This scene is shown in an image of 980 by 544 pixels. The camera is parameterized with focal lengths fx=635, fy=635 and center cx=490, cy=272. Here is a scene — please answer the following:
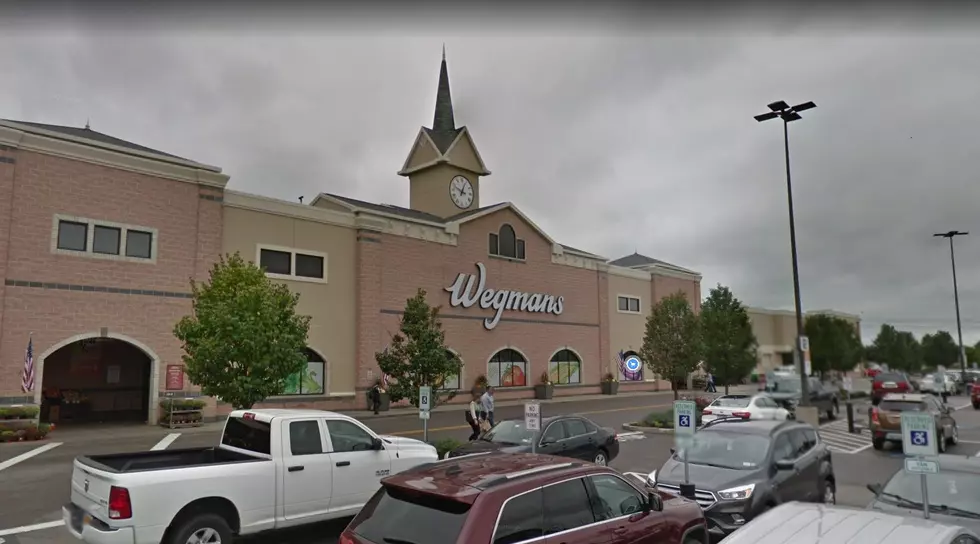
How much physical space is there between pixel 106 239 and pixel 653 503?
23.0 m

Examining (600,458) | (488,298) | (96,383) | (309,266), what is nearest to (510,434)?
(600,458)

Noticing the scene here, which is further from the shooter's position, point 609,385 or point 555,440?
point 609,385

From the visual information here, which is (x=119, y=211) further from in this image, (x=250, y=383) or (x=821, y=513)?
(x=821, y=513)

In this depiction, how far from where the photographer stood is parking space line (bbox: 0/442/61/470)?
15.1 m

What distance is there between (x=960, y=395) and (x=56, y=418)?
6080cm

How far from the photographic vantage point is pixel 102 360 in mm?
26812

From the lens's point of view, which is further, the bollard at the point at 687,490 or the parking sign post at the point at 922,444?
the bollard at the point at 687,490

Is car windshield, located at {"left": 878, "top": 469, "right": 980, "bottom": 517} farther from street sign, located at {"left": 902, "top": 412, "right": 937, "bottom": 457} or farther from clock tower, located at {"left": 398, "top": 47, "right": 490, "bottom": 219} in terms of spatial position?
clock tower, located at {"left": 398, "top": 47, "right": 490, "bottom": 219}

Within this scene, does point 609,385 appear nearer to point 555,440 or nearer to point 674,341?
point 674,341

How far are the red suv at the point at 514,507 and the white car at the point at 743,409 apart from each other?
49.3ft

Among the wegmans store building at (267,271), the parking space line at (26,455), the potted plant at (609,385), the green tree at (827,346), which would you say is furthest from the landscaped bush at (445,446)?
the green tree at (827,346)

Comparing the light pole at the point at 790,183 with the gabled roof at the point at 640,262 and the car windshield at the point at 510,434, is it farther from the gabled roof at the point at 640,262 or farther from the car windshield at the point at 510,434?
the gabled roof at the point at 640,262

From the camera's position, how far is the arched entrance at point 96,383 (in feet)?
82.0

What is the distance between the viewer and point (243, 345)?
14367 millimetres
